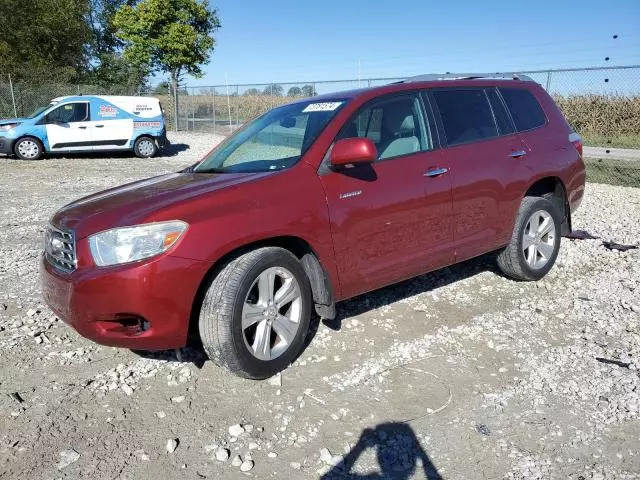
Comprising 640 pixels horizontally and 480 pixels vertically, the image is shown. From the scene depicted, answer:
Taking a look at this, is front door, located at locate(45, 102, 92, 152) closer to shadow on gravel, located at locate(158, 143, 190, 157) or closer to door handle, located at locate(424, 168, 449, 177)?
shadow on gravel, located at locate(158, 143, 190, 157)

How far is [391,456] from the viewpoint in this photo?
2715 millimetres

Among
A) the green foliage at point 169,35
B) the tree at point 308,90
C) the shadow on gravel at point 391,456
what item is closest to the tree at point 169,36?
the green foliage at point 169,35

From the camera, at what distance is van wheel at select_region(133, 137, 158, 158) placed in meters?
16.8

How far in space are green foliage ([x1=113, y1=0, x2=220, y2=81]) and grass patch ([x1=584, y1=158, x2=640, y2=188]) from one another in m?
20.0

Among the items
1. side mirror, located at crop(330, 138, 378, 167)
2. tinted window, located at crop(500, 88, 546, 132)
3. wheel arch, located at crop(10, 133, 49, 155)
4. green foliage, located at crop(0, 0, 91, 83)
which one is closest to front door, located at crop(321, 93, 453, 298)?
side mirror, located at crop(330, 138, 378, 167)

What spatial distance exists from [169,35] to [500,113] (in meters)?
24.1

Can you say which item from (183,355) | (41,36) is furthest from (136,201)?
(41,36)

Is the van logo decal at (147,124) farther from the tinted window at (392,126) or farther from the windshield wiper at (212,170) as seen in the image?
the tinted window at (392,126)

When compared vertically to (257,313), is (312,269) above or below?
above

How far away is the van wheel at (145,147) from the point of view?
662 inches

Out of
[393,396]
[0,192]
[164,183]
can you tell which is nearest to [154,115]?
[0,192]

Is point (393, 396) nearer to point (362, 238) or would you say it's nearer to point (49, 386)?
point (362, 238)

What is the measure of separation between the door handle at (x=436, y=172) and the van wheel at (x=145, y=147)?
1438 centimetres

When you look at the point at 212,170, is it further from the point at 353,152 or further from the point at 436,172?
the point at 436,172
